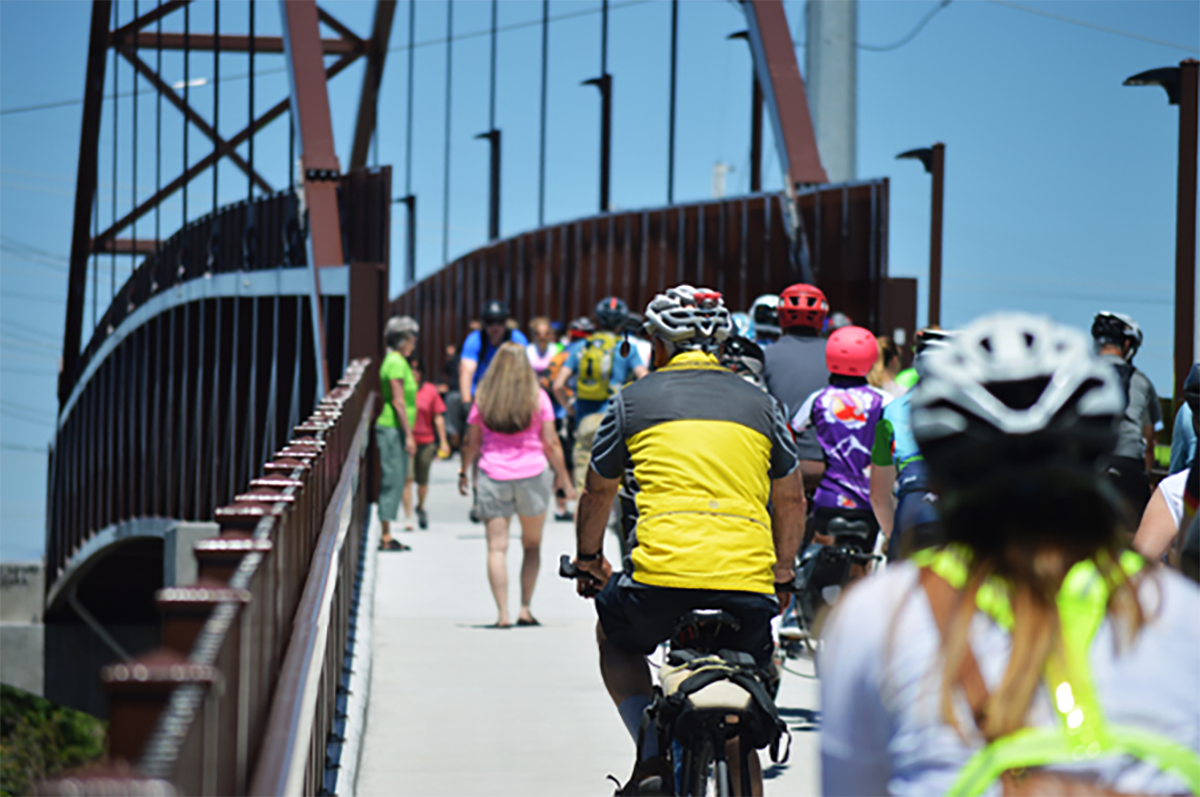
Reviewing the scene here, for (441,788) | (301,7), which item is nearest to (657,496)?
(441,788)

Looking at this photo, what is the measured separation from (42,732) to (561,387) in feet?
168

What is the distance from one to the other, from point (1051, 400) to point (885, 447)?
3.82 m

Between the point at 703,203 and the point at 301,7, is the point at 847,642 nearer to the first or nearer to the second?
the point at 703,203

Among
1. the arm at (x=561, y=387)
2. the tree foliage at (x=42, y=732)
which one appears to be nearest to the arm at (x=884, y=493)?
the arm at (x=561, y=387)

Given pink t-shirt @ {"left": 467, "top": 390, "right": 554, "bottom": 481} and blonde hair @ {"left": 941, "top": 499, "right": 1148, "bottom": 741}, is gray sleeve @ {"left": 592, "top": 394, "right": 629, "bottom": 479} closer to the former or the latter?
blonde hair @ {"left": 941, "top": 499, "right": 1148, "bottom": 741}

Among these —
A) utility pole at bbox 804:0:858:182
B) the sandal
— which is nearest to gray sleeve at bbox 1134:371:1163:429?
the sandal

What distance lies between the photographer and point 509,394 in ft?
30.4

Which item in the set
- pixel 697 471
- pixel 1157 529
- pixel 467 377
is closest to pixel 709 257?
pixel 467 377

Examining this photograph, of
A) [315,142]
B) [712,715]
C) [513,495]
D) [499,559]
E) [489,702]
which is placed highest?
[315,142]

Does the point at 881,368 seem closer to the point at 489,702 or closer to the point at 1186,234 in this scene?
the point at 489,702

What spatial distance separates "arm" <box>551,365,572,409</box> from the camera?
1362 centimetres

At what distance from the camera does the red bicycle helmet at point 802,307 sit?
747 centimetres

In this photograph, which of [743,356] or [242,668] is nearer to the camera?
[242,668]

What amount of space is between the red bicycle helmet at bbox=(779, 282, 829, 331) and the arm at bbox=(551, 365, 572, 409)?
6.02 m
